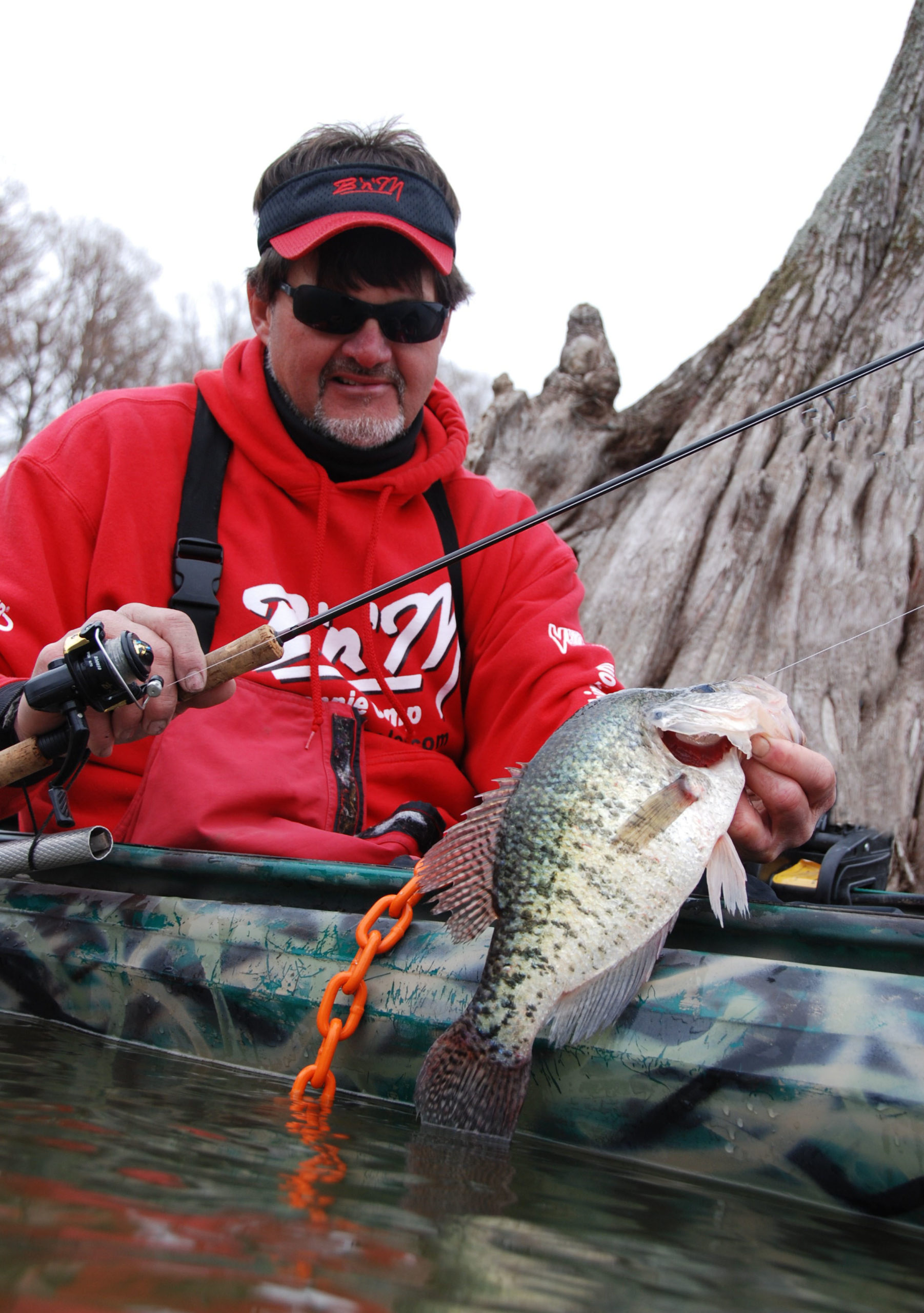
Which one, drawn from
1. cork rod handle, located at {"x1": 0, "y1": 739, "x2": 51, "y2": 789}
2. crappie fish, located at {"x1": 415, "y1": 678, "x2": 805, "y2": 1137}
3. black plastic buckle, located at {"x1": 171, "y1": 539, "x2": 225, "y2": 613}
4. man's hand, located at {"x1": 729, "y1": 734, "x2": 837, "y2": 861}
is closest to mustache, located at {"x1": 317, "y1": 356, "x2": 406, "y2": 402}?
black plastic buckle, located at {"x1": 171, "y1": 539, "x2": 225, "y2": 613}

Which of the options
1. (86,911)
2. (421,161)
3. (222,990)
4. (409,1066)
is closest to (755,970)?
(409,1066)

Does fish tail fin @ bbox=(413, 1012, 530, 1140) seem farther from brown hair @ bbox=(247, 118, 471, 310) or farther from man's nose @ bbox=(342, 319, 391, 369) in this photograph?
brown hair @ bbox=(247, 118, 471, 310)

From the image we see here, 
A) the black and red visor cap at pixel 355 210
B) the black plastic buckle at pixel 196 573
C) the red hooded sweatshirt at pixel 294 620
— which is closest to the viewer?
the red hooded sweatshirt at pixel 294 620

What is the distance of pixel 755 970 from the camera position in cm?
184

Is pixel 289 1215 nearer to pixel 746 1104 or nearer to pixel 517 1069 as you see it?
pixel 517 1069

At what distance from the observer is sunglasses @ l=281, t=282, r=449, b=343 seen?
3193 mm

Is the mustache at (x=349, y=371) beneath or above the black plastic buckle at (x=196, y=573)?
above

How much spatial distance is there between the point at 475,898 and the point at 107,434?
78.7 inches

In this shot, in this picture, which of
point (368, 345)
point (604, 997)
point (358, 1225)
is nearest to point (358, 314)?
point (368, 345)

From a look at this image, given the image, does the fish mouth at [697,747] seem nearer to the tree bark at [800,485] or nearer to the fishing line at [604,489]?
the fishing line at [604,489]

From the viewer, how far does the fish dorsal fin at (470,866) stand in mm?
1905

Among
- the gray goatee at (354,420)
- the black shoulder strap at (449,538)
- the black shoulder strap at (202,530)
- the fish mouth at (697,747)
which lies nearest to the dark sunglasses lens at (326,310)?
the gray goatee at (354,420)

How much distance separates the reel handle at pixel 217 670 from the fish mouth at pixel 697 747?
0.91m

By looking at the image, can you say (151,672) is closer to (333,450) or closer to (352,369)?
(333,450)
